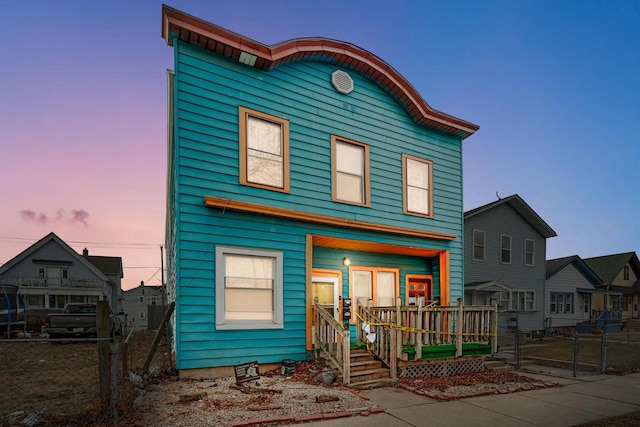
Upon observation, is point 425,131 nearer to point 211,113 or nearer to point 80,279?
point 211,113

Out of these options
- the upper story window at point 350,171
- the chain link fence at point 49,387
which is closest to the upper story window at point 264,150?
the upper story window at point 350,171

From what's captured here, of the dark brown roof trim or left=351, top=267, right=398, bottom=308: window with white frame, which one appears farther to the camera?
left=351, top=267, right=398, bottom=308: window with white frame

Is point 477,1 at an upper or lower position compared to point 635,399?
upper

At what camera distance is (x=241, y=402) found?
6293mm

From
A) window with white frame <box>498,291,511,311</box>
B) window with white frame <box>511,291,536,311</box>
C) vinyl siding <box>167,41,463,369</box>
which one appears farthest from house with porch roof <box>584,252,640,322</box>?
vinyl siding <box>167,41,463,369</box>

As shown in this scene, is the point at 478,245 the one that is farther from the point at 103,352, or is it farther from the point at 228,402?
the point at 103,352

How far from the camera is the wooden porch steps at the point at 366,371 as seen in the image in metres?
7.96

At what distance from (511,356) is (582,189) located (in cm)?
2929

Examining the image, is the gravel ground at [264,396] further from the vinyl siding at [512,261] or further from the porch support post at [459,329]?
the vinyl siding at [512,261]

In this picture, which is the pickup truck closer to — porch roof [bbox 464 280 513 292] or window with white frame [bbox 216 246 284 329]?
window with white frame [bbox 216 246 284 329]

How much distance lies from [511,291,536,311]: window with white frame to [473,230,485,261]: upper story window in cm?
382

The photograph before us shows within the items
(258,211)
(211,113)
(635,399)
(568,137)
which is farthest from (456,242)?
(568,137)

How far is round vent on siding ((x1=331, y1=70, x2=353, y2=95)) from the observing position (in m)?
10.7

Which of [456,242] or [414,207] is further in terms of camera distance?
[456,242]
